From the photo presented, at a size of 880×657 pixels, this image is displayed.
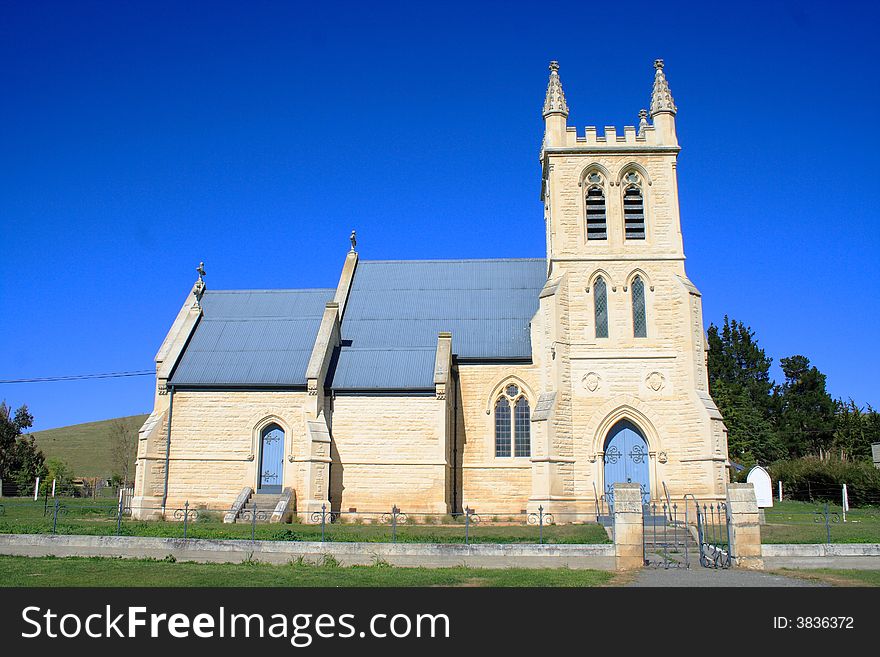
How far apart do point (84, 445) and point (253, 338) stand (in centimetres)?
7632

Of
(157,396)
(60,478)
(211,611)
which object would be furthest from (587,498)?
(60,478)

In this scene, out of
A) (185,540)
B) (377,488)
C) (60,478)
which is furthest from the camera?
(60,478)

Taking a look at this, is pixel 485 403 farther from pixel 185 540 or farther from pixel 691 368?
pixel 185 540

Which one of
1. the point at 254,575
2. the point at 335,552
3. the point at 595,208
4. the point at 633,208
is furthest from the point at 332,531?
A: the point at 633,208

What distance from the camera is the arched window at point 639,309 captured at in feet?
105

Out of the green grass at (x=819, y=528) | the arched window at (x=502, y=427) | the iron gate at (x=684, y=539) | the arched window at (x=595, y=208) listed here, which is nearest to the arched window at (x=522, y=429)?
the arched window at (x=502, y=427)

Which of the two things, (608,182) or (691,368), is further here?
(608,182)

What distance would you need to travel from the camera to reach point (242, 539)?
2152cm

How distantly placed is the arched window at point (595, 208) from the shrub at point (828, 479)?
17619 mm

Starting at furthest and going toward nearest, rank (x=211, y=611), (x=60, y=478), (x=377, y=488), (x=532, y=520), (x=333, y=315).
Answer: (x=60, y=478) < (x=333, y=315) < (x=377, y=488) < (x=532, y=520) < (x=211, y=611)

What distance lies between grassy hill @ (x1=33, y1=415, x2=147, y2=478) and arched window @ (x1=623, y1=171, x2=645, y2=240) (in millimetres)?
65400

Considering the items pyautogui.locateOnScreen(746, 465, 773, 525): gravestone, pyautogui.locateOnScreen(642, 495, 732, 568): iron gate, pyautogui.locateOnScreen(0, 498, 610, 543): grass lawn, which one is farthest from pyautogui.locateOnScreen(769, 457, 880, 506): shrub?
pyautogui.locateOnScreen(0, 498, 610, 543): grass lawn

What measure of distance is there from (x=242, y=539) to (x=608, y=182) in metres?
21.1

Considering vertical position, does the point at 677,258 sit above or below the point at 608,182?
below
